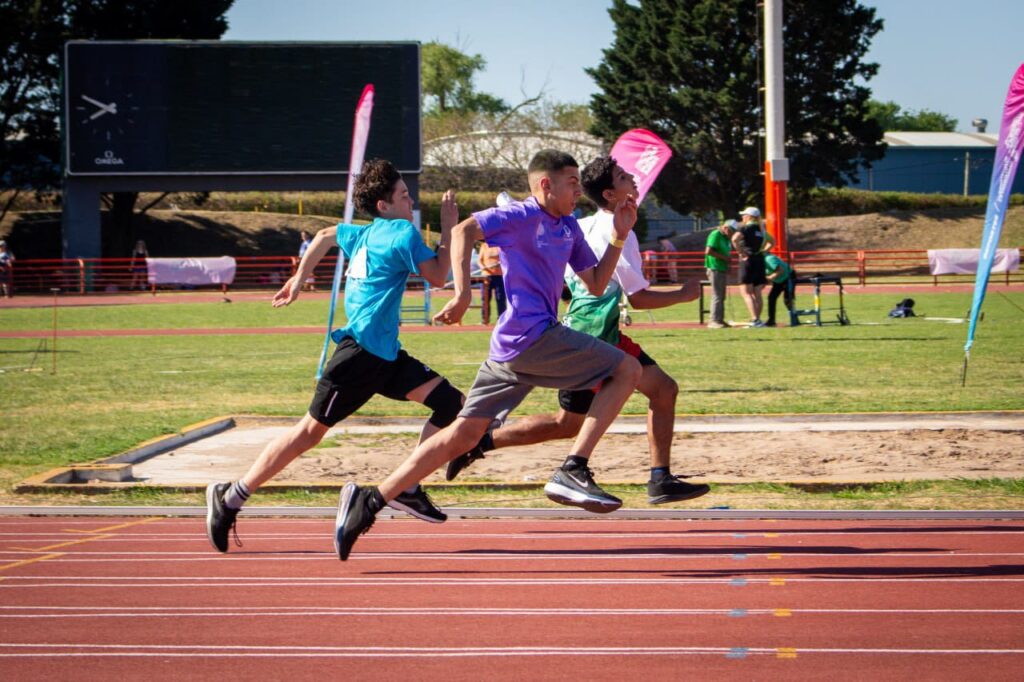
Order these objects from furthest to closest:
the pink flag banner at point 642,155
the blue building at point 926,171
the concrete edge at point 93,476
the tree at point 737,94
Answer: the blue building at point 926,171, the tree at point 737,94, the pink flag banner at point 642,155, the concrete edge at point 93,476

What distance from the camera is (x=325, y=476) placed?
9.20 metres

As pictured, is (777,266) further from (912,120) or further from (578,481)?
(912,120)

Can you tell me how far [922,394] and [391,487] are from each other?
323 inches

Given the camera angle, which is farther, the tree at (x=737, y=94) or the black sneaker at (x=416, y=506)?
the tree at (x=737, y=94)

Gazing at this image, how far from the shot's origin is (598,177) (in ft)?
22.7

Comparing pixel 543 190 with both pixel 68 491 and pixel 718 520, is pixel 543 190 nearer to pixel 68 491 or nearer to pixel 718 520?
pixel 718 520

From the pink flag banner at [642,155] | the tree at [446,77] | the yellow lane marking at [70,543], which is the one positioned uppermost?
the tree at [446,77]

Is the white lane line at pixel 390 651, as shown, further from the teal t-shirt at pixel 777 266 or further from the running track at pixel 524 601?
the teal t-shirt at pixel 777 266

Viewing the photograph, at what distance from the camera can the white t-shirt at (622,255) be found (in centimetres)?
748

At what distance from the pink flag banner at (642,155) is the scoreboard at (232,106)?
29686 millimetres

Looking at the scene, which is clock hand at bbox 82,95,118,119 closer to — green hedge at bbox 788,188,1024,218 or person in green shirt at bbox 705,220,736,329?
person in green shirt at bbox 705,220,736,329

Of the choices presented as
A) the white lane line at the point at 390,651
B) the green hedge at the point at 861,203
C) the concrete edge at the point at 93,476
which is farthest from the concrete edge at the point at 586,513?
the green hedge at the point at 861,203

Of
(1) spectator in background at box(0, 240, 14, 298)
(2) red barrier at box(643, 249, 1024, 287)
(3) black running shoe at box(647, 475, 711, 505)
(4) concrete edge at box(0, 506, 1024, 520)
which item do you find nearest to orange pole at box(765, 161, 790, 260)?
(2) red barrier at box(643, 249, 1024, 287)

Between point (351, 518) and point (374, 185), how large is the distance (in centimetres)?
173
